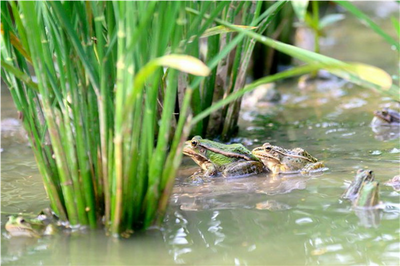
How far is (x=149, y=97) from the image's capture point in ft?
8.69

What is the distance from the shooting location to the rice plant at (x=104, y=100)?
2.53 m

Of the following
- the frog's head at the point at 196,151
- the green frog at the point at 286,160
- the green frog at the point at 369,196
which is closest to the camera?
the green frog at the point at 369,196

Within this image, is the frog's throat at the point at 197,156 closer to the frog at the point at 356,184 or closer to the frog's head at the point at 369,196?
the frog at the point at 356,184

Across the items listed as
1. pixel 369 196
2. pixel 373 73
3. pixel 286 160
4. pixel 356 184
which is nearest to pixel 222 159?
pixel 286 160

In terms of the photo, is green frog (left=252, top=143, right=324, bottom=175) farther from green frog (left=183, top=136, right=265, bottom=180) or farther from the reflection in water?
the reflection in water

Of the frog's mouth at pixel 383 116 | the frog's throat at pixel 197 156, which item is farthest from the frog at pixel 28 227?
the frog's mouth at pixel 383 116

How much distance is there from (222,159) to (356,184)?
1.27m

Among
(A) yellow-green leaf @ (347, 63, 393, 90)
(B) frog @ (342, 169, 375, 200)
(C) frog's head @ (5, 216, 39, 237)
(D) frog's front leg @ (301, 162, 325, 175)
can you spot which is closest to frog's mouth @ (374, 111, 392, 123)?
(D) frog's front leg @ (301, 162, 325, 175)

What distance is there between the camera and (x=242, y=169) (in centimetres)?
418

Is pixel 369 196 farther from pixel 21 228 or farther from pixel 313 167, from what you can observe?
pixel 21 228

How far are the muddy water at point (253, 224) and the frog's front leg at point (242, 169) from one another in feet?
0.40

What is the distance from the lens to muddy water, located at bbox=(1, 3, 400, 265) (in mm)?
2662

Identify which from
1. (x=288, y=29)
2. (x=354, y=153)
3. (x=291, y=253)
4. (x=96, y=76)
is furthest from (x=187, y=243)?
(x=288, y=29)

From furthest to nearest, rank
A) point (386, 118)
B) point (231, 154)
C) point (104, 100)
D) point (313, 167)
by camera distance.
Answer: point (386, 118) → point (231, 154) → point (313, 167) → point (104, 100)
